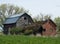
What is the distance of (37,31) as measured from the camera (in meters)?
42.9

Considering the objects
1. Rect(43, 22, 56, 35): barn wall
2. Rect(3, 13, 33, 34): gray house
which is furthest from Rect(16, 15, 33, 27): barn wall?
Rect(43, 22, 56, 35): barn wall

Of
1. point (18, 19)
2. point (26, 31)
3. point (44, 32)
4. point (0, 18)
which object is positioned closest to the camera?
point (26, 31)

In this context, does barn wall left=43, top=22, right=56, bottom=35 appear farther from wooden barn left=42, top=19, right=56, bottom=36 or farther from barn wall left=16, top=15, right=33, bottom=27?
barn wall left=16, top=15, right=33, bottom=27

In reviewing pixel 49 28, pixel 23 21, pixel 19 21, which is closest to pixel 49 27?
pixel 49 28

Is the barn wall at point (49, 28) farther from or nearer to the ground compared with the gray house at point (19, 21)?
nearer to the ground

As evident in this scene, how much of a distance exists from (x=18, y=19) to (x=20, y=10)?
20915mm

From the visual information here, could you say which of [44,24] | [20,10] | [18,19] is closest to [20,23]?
[18,19]

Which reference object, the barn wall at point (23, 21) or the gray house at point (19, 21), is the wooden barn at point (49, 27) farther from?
the gray house at point (19, 21)

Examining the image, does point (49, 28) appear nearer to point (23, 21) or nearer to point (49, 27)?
point (49, 27)

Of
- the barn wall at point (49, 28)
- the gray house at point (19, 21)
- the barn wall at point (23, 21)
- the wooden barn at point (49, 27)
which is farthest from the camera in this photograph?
the barn wall at point (23, 21)

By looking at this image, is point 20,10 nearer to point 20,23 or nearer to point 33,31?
point 20,23

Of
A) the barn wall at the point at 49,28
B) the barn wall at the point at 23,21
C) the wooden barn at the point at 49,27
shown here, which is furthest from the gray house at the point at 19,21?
the barn wall at the point at 49,28

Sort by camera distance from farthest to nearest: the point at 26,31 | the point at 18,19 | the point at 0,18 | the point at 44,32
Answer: the point at 0,18 → the point at 18,19 → the point at 44,32 → the point at 26,31

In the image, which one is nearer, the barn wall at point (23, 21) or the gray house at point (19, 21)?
the gray house at point (19, 21)
